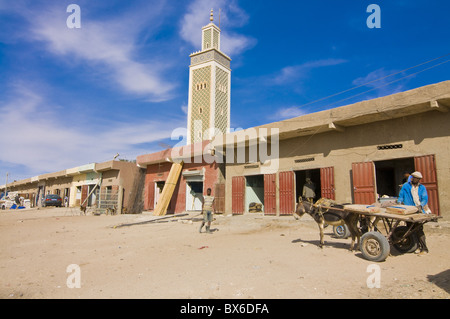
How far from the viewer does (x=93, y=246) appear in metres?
8.02

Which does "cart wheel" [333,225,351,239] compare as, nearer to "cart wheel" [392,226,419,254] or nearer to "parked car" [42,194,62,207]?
"cart wheel" [392,226,419,254]

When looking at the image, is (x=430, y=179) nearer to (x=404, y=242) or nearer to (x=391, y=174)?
(x=404, y=242)

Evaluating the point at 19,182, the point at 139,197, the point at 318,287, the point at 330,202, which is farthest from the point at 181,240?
the point at 19,182

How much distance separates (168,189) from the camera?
60.6 ft

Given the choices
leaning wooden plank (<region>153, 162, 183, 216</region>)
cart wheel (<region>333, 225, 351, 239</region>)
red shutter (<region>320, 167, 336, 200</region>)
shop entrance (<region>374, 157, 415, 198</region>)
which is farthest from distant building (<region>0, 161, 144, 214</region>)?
cart wheel (<region>333, 225, 351, 239</region>)

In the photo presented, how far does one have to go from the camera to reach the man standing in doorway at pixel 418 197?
5.58 meters

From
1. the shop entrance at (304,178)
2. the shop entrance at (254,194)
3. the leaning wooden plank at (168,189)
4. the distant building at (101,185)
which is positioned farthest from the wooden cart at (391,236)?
the distant building at (101,185)

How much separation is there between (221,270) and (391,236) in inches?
136

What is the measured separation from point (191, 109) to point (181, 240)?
117 ft

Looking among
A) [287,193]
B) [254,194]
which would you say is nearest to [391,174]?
[287,193]

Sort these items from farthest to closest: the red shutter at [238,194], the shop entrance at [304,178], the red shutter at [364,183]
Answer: the shop entrance at [304,178] → the red shutter at [238,194] → the red shutter at [364,183]

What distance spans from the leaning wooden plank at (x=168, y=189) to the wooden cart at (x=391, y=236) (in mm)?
13959

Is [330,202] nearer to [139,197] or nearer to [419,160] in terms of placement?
[419,160]

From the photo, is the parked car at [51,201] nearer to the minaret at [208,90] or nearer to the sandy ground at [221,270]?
the minaret at [208,90]
